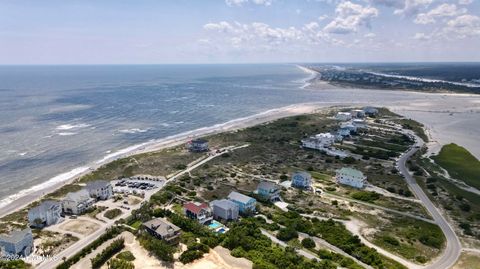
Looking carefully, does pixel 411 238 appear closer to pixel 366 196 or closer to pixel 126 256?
pixel 366 196

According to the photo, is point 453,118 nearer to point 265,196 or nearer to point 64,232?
point 265,196

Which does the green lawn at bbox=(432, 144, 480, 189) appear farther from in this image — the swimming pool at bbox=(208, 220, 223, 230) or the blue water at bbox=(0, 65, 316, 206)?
the blue water at bbox=(0, 65, 316, 206)

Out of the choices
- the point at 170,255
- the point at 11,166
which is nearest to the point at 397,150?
the point at 170,255

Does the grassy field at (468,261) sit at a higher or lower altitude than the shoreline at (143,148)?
higher

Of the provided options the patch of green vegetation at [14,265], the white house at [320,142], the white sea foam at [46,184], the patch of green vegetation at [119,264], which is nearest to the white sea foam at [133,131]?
the white sea foam at [46,184]

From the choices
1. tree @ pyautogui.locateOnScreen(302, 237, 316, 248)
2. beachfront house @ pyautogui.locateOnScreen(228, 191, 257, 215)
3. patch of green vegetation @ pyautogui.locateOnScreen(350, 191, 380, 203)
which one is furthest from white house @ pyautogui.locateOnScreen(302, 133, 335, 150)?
tree @ pyautogui.locateOnScreen(302, 237, 316, 248)

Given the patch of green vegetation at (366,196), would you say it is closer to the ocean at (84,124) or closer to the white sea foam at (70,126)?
the ocean at (84,124)
